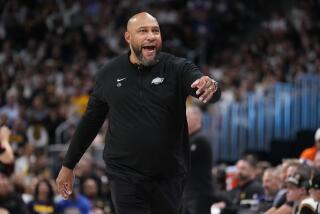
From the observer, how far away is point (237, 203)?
10.1m

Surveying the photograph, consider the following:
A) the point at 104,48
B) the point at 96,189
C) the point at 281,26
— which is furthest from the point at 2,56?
the point at 96,189

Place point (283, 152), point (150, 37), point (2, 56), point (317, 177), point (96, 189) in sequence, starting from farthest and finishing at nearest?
point (2, 56), point (283, 152), point (96, 189), point (317, 177), point (150, 37)

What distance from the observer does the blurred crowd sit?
16.4 metres

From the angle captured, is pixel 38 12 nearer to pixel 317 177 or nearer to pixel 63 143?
pixel 63 143

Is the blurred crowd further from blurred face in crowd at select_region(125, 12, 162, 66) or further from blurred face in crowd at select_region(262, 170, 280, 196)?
blurred face in crowd at select_region(125, 12, 162, 66)

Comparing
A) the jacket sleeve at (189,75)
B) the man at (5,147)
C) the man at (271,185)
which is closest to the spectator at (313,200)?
the jacket sleeve at (189,75)

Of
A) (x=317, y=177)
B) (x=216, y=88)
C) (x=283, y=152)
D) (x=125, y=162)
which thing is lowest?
(x=283, y=152)

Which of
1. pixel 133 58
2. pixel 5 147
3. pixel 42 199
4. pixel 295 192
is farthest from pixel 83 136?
pixel 42 199

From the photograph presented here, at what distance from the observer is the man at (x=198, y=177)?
874 cm

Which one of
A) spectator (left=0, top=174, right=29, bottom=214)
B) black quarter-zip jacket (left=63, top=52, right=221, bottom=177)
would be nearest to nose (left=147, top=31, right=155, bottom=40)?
black quarter-zip jacket (left=63, top=52, right=221, bottom=177)

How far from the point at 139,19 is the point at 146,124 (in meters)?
0.68

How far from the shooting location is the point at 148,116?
5500 millimetres

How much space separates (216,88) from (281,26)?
651 inches

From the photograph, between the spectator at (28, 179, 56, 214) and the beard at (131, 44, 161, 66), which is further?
the spectator at (28, 179, 56, 214)
